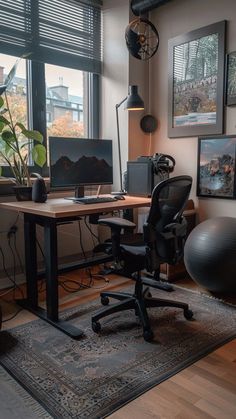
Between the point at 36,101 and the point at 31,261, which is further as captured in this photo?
the point at 36,101

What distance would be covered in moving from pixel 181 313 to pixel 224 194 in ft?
3.71

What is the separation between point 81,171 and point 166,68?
4.84 feet

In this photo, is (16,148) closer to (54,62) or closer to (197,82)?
(54,62)

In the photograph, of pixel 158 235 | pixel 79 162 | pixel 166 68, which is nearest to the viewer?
pixel 158 235

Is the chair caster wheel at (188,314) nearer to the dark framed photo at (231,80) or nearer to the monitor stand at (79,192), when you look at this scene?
the monitor stand at (79,192)

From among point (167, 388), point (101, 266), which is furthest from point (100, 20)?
point (167, 388)

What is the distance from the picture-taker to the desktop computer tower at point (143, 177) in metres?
2.89

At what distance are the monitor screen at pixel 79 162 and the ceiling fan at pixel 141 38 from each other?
928 millimetres

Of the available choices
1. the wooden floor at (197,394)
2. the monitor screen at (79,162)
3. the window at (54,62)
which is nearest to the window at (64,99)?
the window at (54,62)

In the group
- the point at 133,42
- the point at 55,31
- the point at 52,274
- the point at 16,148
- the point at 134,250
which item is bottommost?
the point at 52,274

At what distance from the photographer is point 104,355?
1.87 meters

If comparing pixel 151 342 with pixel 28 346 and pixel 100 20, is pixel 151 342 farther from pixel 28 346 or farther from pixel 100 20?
pixel 100 20

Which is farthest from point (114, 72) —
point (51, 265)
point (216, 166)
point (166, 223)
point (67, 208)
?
point (51, 265)

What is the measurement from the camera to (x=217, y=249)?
2.44m
